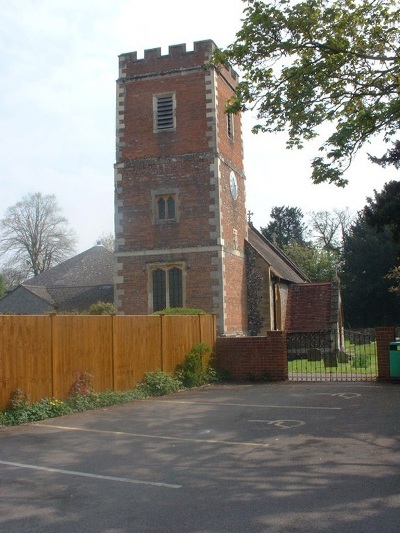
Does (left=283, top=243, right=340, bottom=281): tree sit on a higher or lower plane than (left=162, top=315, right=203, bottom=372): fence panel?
higher

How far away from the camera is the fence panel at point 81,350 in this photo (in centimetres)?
1419

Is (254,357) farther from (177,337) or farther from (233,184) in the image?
(233,184)

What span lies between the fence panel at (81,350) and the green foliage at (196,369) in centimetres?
351

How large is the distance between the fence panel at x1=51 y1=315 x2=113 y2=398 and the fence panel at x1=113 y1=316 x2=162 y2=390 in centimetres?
34

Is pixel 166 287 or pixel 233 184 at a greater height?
pixel 233 184

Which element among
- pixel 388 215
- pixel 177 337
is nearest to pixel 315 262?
pixel 388 215

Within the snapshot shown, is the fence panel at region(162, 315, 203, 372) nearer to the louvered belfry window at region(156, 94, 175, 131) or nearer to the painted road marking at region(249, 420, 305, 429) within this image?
the painted road marking at region(249, 420, 305, 429)

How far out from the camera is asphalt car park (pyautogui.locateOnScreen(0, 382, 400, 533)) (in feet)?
20.0

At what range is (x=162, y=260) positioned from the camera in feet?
98.4

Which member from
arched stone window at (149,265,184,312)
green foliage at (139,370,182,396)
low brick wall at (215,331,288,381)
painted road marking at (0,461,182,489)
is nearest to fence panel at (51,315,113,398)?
green foliage at (139,370,182,396)

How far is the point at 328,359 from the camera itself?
1042 inches

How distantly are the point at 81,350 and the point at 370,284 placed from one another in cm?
4510

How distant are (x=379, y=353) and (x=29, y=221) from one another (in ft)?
172

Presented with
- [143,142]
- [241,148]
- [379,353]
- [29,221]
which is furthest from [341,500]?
[29,221]
